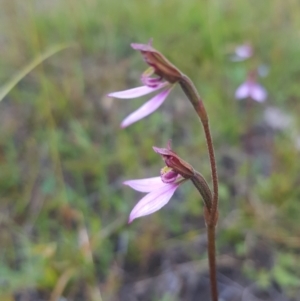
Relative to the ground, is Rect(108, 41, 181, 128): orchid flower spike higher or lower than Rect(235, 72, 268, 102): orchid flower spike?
higher

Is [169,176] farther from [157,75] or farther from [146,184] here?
[157,75]

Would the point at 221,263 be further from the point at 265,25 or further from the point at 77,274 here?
the point at 265,25

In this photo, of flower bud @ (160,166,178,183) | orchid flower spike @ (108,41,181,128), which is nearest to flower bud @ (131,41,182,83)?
orchid flower spike @ (108,41,181,128)

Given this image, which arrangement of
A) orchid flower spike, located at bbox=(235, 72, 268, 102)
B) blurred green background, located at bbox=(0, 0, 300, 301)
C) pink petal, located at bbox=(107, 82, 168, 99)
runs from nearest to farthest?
pink petal, located at bbox=(107, 82, 168, 99), blurred green background, located at bbox=(0, 0, 300, 301), orchid flower spike, located at bbox=(235, 72, 268, 102)

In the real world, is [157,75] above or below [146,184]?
above

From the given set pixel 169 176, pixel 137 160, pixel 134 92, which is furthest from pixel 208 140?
pixel 137 160

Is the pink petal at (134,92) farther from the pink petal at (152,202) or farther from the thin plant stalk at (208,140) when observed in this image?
the pink petal at (152,202)

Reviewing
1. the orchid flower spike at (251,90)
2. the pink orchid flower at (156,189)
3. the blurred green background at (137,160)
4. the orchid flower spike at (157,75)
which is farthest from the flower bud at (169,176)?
the orchid flower spike at (251,90)

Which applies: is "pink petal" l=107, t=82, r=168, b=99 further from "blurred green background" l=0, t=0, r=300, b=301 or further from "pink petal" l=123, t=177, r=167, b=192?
"blurred green background" l=0, t=0, r=300, b=301
